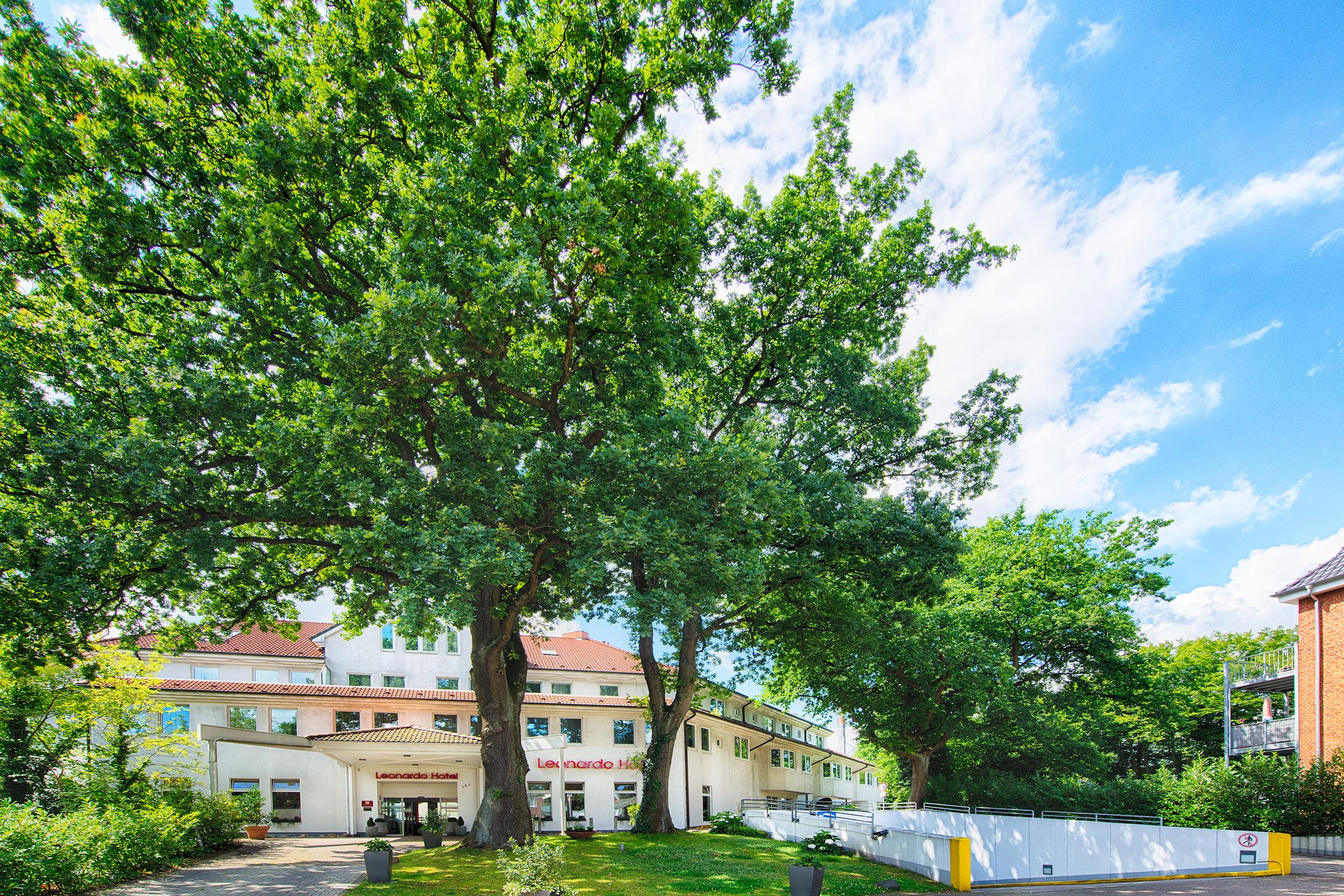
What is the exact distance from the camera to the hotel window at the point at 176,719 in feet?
97.0

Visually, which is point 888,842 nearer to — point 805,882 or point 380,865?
point 805,882

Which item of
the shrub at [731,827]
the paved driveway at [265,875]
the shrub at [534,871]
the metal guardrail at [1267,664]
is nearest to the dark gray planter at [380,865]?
the paved driveway at [265,875]

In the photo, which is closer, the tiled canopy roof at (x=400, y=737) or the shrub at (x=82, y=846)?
the shrub at (x=82, y=846)

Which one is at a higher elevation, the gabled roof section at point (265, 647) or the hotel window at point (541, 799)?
the gabled roof section at point (265, 647)

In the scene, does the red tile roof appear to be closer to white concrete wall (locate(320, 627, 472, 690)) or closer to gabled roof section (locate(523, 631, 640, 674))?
white concrete wall (locate(320, 627, 472, 690))

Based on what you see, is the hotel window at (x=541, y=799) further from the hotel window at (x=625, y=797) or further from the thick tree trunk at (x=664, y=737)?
the thick tree trunk at (x=664, y=737)

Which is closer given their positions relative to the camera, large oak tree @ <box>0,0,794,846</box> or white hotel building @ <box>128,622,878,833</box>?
large oak tree @ <box>0,0,794,846</box>

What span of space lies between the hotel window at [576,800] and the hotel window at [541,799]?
0.83 meters

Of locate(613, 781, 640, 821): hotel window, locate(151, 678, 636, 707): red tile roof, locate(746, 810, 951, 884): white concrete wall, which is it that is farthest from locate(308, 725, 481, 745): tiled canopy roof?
locate(746, 810, 951, 884): white concrete wall

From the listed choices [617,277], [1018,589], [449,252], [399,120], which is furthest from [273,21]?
[1018,589]

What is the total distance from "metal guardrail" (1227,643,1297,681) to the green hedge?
37.5m

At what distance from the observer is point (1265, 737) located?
3256 centimetres

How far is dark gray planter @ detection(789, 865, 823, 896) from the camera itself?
1347 centimetres

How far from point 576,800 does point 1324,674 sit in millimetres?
28335
